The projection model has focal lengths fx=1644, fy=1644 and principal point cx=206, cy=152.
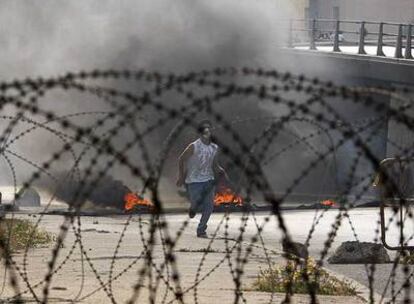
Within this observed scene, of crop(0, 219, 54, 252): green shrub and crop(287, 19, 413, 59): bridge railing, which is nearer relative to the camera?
crop(0, 219, 54, 252): green shrub

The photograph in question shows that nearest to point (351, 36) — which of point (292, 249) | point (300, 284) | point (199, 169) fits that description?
point (199, 169)

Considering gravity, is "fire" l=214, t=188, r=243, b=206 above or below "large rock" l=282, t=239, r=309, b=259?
below

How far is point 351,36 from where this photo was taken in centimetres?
6962

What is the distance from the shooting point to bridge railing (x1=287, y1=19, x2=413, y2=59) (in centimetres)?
3664

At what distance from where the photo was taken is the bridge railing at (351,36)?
36.6m

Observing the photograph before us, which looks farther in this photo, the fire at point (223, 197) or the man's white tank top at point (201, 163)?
the fire at point (223, 197)

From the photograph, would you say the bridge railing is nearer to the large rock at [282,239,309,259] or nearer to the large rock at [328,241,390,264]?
the large rock at [328,241,390,264]

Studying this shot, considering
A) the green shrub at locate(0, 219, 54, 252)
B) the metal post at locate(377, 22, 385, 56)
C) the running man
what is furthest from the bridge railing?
A: the green shrub at locate(0, 219, 54, 252)

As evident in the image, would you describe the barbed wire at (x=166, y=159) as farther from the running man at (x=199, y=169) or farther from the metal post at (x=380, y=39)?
the metal post at (x=380, y=39)

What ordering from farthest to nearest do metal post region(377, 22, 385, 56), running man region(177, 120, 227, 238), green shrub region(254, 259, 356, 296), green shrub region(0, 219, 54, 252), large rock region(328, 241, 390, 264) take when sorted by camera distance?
metal post region(377, 22, 385, 56) → running man region(177, 120, 227, 238) → green shrub region(0, 219, 54, 252) → large rock region(328, 241, 390, 264) → green shrub region(254, 259, 356, 296)

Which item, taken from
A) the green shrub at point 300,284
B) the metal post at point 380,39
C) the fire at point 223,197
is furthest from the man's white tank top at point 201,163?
the metal post at point 380,39

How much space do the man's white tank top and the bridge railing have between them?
16.7 m

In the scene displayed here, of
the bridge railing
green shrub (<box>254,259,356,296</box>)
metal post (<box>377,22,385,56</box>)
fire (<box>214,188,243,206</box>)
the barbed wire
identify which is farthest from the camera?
metal post (<box>377,22,385,56</box>)

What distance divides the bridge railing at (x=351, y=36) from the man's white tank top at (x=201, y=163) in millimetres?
16656
